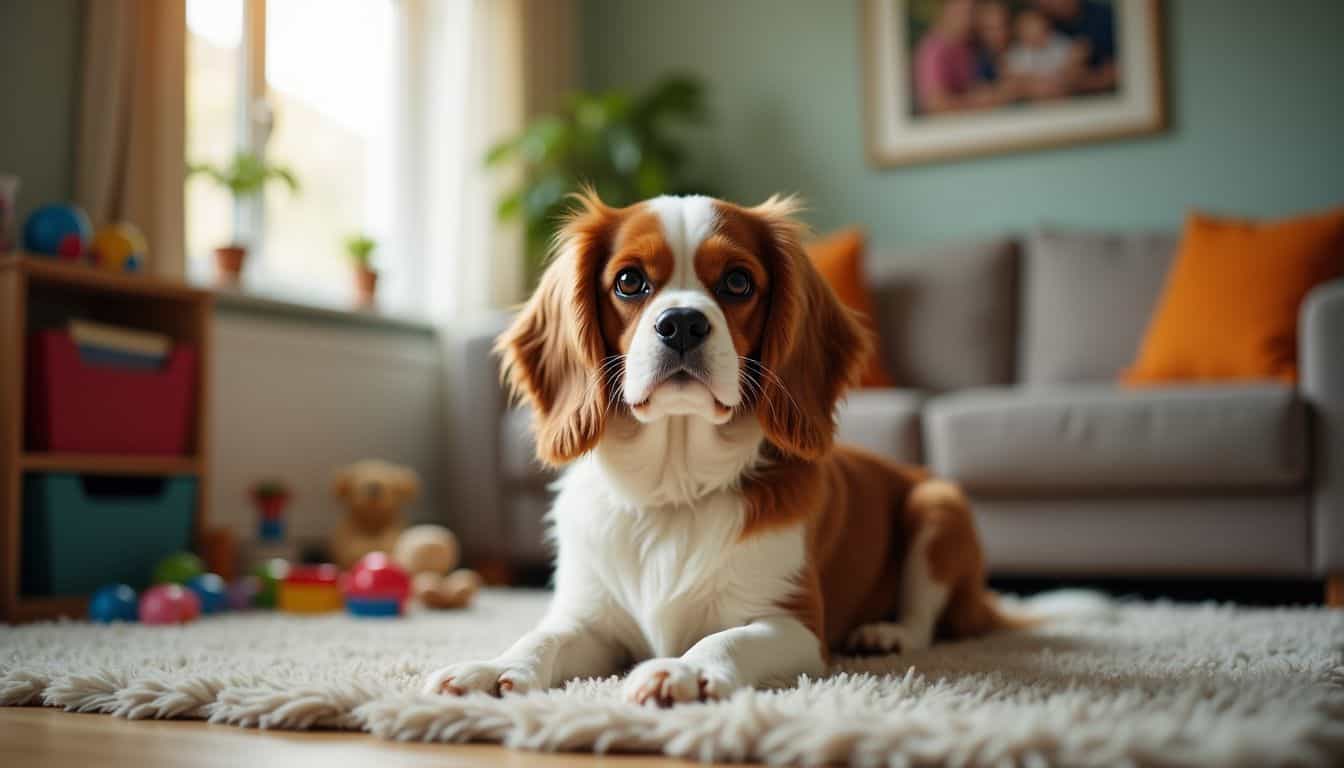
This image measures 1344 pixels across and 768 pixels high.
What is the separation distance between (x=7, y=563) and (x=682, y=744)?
200 cm

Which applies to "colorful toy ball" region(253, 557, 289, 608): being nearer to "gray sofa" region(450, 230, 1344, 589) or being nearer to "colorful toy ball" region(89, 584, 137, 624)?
"colorful toy ball" region(89, 584, 137, 624)

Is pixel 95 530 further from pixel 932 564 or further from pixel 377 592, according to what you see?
pixel 932 564

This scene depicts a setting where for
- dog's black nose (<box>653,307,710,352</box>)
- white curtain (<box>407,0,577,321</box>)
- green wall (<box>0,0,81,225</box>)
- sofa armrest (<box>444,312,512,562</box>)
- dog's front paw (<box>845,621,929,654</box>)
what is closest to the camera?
dog's black nose (<box>653,307,710,352</box>)

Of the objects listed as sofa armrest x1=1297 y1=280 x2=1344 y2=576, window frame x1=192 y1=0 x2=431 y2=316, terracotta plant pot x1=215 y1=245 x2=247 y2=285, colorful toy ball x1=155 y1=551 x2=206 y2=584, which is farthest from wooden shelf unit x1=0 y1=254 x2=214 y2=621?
sofa armrest x1=1297 y1=280 x2=1344 y2=576

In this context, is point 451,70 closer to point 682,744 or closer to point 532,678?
point 532,678

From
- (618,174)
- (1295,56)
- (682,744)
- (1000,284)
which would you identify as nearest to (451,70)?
(618,174)

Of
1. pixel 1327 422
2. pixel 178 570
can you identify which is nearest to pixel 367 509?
pixel 178 570

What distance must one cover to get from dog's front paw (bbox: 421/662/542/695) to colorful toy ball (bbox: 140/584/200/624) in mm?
1250

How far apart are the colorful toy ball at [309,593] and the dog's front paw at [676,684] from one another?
168cm

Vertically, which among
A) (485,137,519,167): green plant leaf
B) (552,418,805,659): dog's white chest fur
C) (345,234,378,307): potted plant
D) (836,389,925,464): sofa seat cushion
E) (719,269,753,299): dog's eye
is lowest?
(552,418,805,659): dog's white chest fur

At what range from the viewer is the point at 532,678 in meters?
1.34

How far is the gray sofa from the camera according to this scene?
2.68 metres

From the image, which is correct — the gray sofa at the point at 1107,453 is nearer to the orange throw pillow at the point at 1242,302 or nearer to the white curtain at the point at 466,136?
the orange throw pillow at the point at 1242,302

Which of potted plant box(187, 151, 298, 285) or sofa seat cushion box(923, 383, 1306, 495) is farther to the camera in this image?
potted plant box(187, 151, 298, 285)
